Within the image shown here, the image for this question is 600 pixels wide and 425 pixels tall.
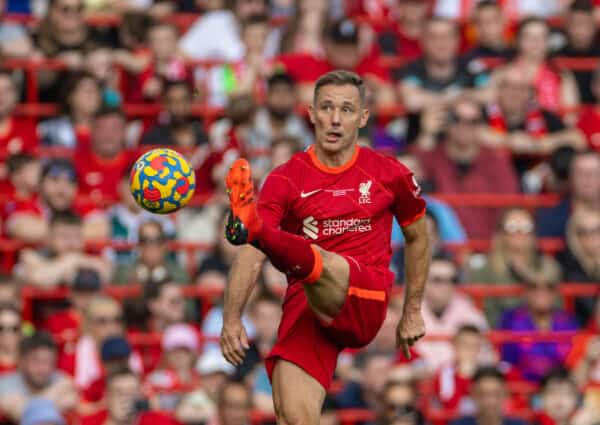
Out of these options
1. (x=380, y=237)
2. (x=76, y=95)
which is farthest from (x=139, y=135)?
(x=380, y=237)

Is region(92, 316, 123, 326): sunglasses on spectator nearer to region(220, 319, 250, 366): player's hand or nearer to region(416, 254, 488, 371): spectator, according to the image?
region(416, 254, 488, 371): spectator

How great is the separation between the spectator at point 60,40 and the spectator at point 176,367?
9.77 feet

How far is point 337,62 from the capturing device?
1441cm

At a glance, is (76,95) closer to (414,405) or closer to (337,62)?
(337,62)

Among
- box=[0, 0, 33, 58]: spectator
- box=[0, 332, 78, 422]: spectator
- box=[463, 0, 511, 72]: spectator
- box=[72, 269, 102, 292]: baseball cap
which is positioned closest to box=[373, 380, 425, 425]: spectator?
box=[0, 332, 78, 422]: spectator

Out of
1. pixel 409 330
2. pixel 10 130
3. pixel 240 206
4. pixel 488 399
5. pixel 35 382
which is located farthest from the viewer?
pixel 10 130

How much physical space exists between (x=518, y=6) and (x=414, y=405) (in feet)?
19.6

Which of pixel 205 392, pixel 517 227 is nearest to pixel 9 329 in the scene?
pixel 205 392

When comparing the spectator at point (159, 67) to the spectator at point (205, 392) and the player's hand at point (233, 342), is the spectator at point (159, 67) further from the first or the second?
the player's hand at point (233, 342)

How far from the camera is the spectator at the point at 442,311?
12.7 metres

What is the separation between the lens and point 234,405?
11508mm

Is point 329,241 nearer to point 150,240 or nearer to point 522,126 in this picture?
point 150,240

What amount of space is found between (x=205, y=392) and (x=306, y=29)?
13.8 ft

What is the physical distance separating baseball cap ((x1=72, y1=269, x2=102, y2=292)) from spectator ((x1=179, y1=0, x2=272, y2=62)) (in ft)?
9.43
